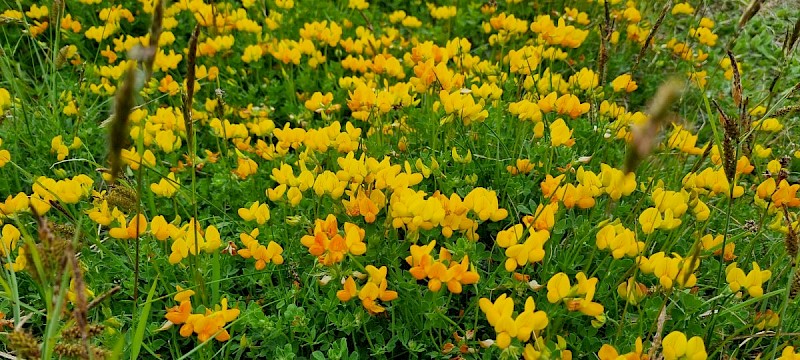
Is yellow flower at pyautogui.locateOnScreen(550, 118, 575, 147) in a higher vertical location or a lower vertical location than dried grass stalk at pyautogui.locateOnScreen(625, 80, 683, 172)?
lower

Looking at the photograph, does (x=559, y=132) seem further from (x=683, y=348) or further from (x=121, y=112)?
(x=121, y=112)

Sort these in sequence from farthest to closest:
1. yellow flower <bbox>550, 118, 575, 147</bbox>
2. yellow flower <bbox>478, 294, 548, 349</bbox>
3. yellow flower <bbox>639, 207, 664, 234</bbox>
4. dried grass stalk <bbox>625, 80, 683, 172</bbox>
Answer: yellow flower <bbox>550, 118, 575, 147</bbox>
yellow flower <bbox>639, 207, 664, 234</bbox>
yellow flower <bbox>478, 294, 548, 349</bbox>
dried grass stalk <bbox>625, 80, 683, 172</bbox>

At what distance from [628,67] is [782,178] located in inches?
93.6

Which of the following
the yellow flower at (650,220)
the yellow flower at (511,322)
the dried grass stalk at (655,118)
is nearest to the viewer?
the dried grass stalk at (655,118)

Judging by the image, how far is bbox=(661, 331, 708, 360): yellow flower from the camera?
1.50 meters

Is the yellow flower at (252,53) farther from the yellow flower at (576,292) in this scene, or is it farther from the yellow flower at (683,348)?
the yellow flower at (683,348)

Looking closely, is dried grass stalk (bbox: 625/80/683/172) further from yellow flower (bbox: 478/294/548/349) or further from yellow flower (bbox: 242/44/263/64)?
yellow flower (bbox: 242/44/263/64)

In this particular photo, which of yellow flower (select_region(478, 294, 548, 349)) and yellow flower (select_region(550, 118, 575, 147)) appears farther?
yellow flower (select_region(550, 118, 575, 147))

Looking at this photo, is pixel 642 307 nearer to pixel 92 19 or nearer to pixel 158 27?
pixel 158 27

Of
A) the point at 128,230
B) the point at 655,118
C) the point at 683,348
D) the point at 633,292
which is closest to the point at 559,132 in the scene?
the point at 633,292

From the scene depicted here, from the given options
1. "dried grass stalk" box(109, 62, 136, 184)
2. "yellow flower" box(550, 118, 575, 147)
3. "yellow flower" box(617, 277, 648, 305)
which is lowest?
"yellow flower" box(617, 277, 648, 305)

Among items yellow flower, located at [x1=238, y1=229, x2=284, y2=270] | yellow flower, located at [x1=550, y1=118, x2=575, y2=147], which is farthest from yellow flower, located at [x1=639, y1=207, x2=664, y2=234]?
yellow flower, located at [x1=238, y1=229, x2=284, y2=270]

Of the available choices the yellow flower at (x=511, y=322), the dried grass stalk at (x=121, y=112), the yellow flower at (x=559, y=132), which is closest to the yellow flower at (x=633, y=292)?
the yellow flower at (x=511, y=322)

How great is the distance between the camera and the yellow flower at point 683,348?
1.50 meters
